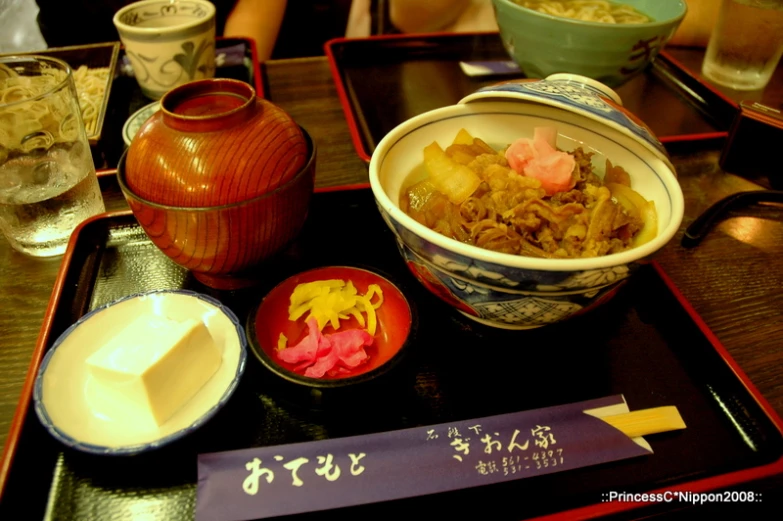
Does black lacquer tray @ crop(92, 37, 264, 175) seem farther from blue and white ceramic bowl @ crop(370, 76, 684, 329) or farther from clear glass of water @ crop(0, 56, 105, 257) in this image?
blue and white ceramic bowl @ crop(370, 76, 684, 329)

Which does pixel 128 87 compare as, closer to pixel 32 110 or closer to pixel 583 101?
pixel 32 110

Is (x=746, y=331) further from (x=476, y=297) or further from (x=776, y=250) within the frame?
(x=476, y=297)

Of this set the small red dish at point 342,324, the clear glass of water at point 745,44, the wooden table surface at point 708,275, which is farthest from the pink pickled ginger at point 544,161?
the clear glass of water at point 745,44

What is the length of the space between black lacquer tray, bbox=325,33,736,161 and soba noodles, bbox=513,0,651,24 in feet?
0.76

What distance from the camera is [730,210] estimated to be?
1.39 metres

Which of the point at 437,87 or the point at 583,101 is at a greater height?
the point at 583,101

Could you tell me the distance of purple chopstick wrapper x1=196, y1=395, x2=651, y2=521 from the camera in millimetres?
742

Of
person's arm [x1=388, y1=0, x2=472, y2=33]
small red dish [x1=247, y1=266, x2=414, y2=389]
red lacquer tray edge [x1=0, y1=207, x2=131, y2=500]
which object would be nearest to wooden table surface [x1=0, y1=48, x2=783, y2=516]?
red lacquer tray edge [x1=0, y1=207, x2=131, y2=500]

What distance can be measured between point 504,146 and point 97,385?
92 centimetres

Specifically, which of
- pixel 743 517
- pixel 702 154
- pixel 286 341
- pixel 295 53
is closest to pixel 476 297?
pixel 286 341

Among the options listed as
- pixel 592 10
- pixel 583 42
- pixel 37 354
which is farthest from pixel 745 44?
pixel 37 354

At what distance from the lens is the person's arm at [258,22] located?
2.41 metres

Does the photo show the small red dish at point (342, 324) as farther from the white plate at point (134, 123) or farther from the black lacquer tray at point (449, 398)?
the white plate at point (134, 123)

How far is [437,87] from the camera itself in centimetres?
188
